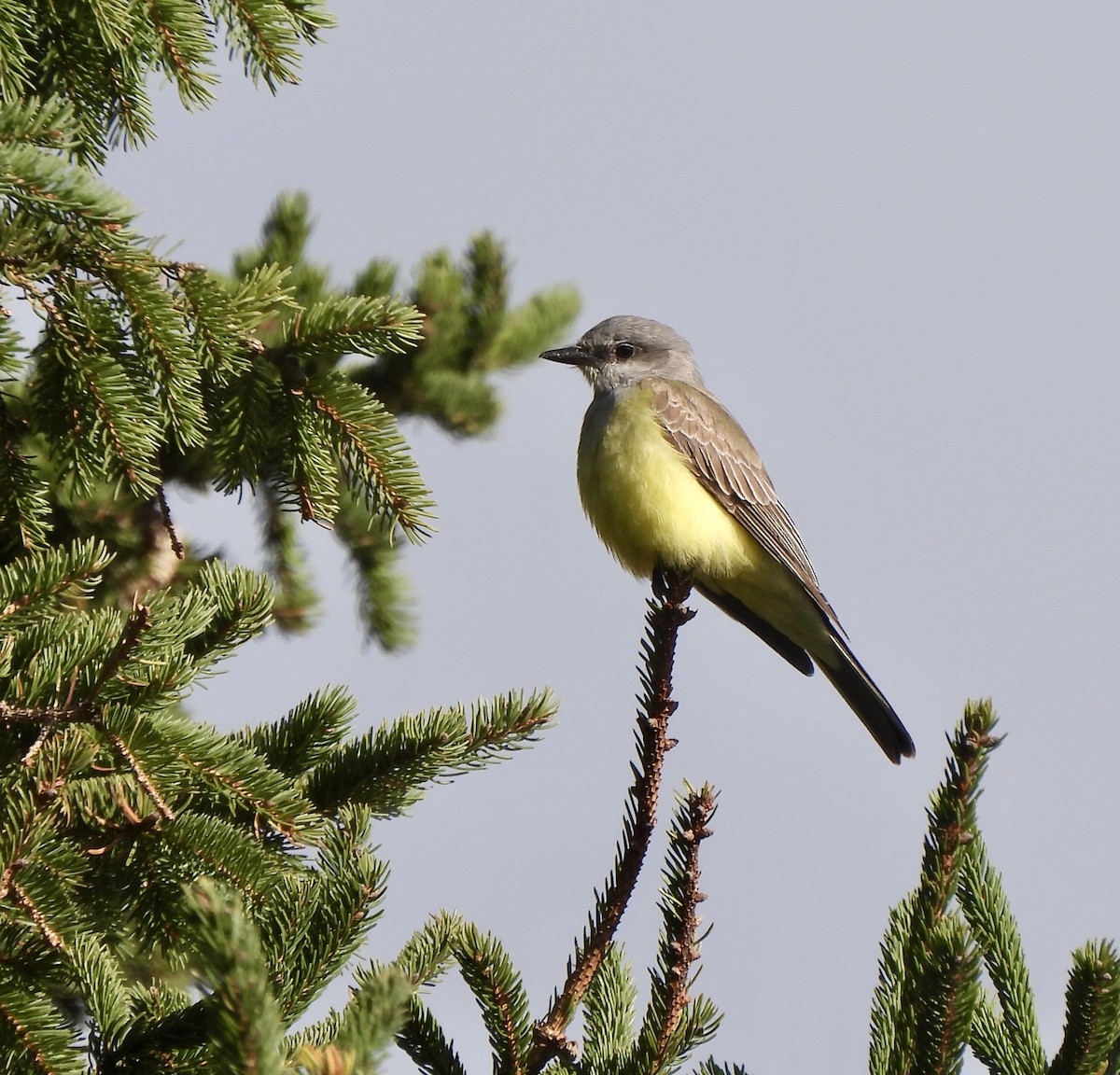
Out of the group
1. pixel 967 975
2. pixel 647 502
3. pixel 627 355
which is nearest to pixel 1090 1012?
pixel 967 975

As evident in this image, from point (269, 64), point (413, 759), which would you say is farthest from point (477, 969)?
point (269, 64)

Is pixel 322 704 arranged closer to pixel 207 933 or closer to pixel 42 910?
pixel 42 910

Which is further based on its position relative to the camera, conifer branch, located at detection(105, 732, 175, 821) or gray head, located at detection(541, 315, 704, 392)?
gray head, located at detection(541, 315, 704, 392)

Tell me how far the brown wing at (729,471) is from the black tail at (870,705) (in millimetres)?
228

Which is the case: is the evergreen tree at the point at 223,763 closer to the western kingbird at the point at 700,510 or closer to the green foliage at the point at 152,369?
the green foliage at the point at 152,369

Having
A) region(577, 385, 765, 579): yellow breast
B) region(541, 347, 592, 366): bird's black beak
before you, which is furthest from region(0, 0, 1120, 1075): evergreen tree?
region(541, 347, 592, 366): bird's black beak

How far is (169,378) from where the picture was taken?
133 inches

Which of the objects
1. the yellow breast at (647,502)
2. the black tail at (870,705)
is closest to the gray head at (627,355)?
the yellow breast at (647,502)

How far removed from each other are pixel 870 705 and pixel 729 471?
57.6 inches

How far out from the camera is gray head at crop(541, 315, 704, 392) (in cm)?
755

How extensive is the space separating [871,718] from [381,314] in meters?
4.18

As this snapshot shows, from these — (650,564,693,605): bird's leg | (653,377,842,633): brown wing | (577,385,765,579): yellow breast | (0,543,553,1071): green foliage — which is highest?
(653,377,842,633): brown wing

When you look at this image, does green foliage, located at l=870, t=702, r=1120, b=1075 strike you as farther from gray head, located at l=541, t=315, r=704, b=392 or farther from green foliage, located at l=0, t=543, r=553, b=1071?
gray head, located at l=541, t=315, r=704, b=392

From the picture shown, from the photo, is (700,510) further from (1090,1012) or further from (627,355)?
(1090,1012)
